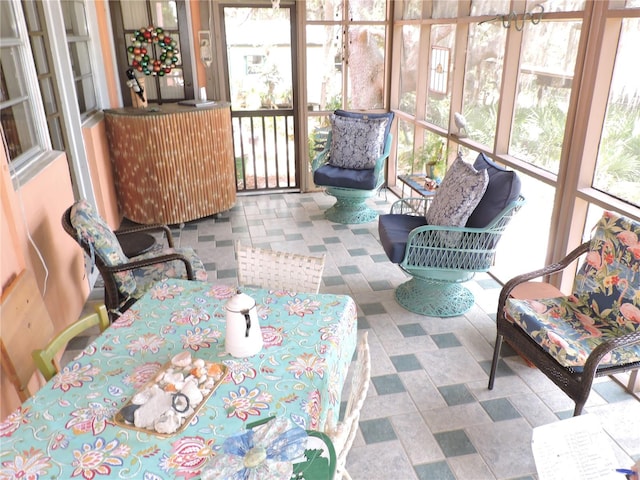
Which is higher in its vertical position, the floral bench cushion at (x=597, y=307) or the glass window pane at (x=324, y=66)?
the glass window pane at (x=324, y=66)

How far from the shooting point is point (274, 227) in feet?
15.9

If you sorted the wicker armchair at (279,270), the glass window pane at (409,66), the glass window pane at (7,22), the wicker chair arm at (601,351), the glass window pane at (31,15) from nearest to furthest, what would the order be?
the wicker chair arm at (601,351)
the wicker armchair at (279,270)
the glass window pane at (7,22)
the glass window pane at (31,15)
the glass window pane at (409,66)

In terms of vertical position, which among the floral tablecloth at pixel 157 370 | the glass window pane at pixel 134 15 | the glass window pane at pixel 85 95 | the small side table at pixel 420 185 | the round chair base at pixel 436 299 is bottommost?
the round chair base at pixel 436 299

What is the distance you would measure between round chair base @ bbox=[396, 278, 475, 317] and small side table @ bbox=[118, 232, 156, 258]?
5.83ft

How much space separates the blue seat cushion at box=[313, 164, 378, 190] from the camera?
4633 mm

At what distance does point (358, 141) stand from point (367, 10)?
5.48 ft

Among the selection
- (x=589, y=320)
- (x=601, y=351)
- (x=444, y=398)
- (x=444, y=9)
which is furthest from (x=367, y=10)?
(x=601, y=351)

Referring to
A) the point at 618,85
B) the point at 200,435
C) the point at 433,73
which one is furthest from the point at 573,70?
the point at 200,435

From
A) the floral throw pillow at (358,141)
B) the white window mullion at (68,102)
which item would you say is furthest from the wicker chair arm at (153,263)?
the floral throw pillow at (358,141)

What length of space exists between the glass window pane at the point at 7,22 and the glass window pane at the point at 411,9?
3480 mm

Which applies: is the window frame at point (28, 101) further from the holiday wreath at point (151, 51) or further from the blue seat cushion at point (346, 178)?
the blue seat cushion at point (346, 178)

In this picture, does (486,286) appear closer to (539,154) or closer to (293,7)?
(539,154)

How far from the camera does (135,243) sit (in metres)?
3.43

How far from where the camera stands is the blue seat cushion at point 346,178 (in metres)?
4.63
